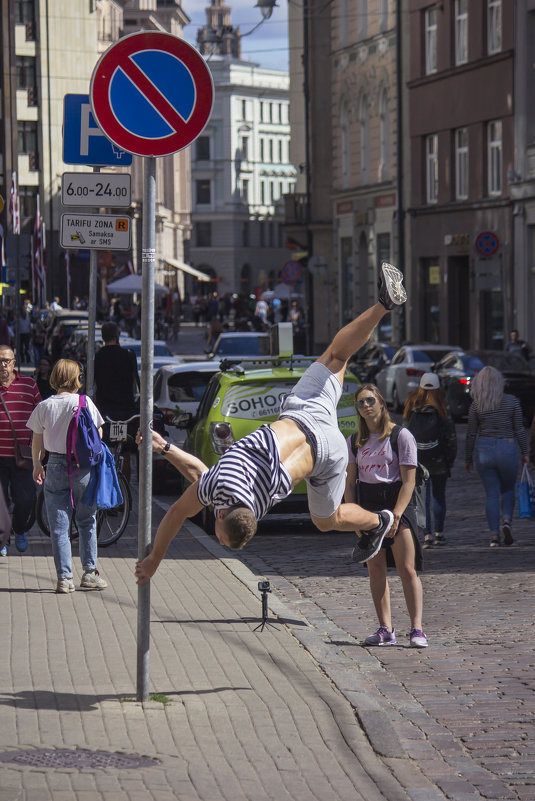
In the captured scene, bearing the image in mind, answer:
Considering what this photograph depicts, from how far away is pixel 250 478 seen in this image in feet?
21.6

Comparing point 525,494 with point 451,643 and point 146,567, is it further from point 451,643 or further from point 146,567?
point 146,567

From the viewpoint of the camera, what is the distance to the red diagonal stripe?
7.46 meters

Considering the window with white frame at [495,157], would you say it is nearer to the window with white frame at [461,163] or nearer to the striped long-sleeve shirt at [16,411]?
Answer: the window with white frame at [461,163]

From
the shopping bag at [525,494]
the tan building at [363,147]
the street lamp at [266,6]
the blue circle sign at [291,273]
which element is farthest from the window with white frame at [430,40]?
the shopping bag at [525,494]

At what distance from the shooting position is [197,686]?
779cm

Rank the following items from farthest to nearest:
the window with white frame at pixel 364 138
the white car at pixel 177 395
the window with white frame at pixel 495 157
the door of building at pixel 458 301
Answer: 1. the window with white frame at pixel 364 138
2. the door of building at pixel 458 301
3. the window with white frame at pixel 495 157
4. the white car at pixel 177 395

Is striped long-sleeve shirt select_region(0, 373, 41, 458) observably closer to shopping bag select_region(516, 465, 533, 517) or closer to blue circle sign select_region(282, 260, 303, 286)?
shopping bag select_region(516, 465, 533, 517)

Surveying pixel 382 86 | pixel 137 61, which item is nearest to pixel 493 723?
pixel 137 61

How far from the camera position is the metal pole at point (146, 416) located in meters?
7.35

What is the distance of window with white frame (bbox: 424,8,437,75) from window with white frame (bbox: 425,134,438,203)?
204cm

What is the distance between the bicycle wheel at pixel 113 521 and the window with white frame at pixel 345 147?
4247 cm

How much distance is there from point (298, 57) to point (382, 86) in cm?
2202

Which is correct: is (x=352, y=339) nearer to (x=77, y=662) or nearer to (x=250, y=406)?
(x=77, y=662)

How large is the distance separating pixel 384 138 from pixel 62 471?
136ft
